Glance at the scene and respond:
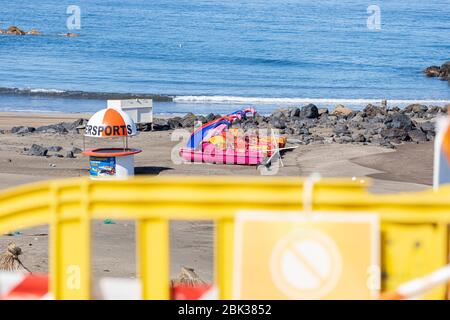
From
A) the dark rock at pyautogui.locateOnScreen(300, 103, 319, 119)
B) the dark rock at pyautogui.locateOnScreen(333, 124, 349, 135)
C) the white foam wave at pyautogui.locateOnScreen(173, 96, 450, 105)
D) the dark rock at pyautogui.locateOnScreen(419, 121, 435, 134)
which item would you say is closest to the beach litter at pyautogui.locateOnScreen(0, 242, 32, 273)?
the dark rock at pyautogui.locateOnScreen(333, 124, 349, 135)

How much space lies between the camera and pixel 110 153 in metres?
16.6

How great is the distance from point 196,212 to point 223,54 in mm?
57482

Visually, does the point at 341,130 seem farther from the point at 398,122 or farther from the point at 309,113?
the point at 309,113

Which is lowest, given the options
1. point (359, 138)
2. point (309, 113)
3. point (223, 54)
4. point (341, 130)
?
point (359, 138)

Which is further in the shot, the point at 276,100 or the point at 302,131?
the point at 276,100

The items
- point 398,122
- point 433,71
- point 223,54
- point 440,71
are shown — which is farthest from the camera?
point 223,54

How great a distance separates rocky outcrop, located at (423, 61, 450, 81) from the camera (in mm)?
51969

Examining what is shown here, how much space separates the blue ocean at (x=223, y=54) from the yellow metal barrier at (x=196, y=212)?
109 ft

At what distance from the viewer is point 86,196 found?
3.02 m

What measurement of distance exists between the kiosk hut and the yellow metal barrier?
1345cm

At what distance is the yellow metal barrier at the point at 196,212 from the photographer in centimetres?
284

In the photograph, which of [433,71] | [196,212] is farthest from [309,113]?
[433,71]

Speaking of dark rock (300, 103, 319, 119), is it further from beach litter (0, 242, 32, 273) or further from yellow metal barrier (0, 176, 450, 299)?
yellow metal barrier (0, 176, 450, 299)

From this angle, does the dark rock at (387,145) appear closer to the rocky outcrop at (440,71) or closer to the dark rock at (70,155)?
the dark rock at (70,155)
